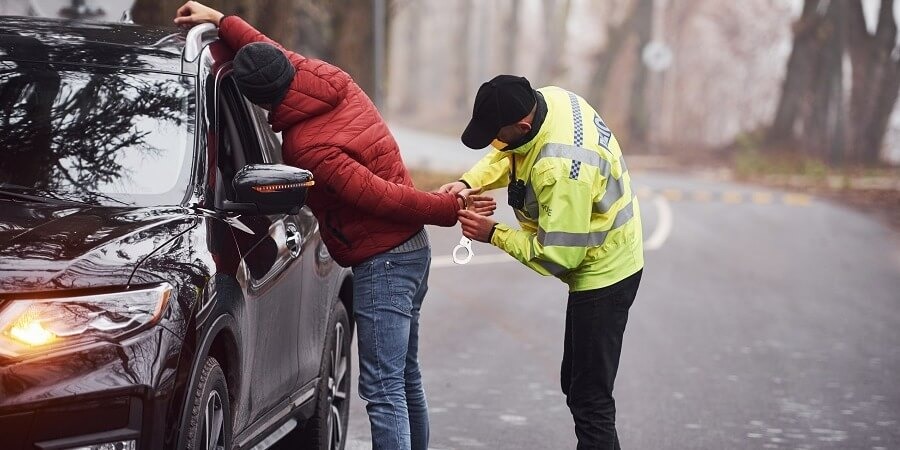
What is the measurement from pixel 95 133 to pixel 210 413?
124cm

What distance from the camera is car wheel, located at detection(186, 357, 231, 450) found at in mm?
4477

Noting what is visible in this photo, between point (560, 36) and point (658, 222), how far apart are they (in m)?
40.0

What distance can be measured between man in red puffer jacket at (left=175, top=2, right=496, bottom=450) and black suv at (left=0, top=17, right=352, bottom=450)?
0.71 feet

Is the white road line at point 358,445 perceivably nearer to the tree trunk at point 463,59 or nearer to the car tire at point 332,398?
the car tire at point 332,398

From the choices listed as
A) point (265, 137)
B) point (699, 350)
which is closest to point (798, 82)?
point (699, 350)

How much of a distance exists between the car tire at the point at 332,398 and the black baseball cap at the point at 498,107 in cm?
143

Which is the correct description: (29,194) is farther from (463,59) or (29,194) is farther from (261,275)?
(463,59)

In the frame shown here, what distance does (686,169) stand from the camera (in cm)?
4025

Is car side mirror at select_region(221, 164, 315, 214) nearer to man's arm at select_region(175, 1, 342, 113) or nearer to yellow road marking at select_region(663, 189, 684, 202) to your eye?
man's arm at select_region(175, 1, 342, 113)

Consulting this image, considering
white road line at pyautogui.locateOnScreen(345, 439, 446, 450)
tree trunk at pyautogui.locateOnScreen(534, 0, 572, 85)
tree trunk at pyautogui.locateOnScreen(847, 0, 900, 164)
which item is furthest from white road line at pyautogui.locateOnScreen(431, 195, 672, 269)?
tree trunk at pyautogui.locateOnScreen(534, 0, 572, 85)

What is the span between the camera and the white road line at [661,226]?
19.4 meters

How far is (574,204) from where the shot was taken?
5.48 metres

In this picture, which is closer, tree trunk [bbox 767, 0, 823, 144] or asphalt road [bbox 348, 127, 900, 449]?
asphalt road [bbox 348, 127, 900, 449]

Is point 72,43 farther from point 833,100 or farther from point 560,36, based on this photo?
point 560,36
